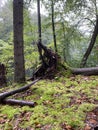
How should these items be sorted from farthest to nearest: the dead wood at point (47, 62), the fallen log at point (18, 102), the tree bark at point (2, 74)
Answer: the tree bark at point (2, 74), the dead wood at point (47, 62), the fallen log at point (18, 102)

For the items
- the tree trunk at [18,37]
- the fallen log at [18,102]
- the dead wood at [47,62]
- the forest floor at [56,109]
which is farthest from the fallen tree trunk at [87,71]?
the fallen log at [18,102]

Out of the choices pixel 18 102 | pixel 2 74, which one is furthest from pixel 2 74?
pixel 18 102

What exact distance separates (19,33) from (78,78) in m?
2.03

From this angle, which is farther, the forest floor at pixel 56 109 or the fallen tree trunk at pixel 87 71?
the fallen tree trunk at pixel 87 71

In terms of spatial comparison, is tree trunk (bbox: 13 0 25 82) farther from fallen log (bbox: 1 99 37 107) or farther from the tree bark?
the tree bark

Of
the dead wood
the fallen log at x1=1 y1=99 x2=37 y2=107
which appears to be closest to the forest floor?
the fallen log at x1=1 y1=99 x2=37 y2=107

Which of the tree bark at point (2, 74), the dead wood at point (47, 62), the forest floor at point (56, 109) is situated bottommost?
the forest floor at point (56, 109)

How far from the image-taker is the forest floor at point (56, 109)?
3430mm

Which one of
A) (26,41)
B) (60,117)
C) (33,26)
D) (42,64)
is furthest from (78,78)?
(33,26)

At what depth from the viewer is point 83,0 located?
12.2 m

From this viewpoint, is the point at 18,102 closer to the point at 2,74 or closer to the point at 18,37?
the point at 18,37

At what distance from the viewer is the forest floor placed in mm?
3430

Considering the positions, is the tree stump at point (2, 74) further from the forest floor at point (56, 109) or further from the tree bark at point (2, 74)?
the forest floor at point (56, 109)

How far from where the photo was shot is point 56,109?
3.91 m
